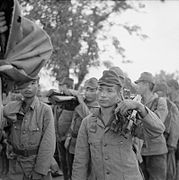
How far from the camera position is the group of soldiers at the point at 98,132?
390 centimetres

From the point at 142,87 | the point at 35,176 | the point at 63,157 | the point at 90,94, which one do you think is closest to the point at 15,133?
the point at 35,176

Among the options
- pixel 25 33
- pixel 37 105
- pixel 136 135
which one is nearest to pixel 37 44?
pixel 25 33

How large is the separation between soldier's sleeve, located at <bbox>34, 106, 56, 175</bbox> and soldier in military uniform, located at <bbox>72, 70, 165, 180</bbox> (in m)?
0.85

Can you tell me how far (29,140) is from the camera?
4.85 m

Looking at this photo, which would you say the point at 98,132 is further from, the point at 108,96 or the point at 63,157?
the point at 63,157

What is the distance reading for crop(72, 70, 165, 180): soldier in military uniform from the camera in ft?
12.5

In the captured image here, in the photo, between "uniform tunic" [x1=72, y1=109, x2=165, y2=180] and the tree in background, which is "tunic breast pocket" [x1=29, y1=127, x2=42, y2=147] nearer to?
"uniform tunic" [x1=72, y1=109, x2=165, y2=180]

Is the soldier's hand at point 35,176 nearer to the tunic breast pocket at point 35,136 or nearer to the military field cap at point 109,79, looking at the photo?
the tunic breast pocket at point 35,136

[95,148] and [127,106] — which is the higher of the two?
[127,106]

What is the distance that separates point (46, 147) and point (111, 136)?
48.4 inches

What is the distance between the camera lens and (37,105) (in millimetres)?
5074

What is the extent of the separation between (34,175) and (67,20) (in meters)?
9.75

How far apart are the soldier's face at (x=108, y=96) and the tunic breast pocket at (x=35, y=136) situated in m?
1.19

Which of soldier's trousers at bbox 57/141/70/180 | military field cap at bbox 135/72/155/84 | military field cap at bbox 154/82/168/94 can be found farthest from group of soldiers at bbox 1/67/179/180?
military field cap at bbox 154/82/168/94
